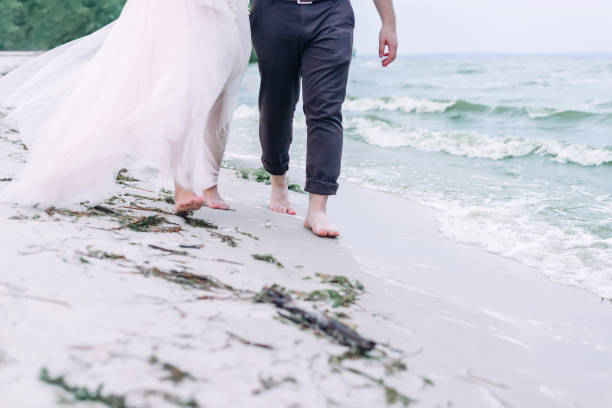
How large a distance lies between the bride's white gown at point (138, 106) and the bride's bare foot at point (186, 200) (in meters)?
0.05

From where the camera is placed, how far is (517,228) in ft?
12.9

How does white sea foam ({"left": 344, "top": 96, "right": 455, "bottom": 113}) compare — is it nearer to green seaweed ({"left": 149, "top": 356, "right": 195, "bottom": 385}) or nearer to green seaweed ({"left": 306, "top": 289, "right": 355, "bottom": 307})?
green seaweed ({"left": 306, "top": 289, "right": 355, "bottom": 307})

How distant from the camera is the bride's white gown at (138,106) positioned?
2.49 meters

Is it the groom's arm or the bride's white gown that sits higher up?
the groom's arm

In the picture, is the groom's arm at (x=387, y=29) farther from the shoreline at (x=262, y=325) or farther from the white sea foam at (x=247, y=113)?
the white sea foam at (x=247, y=113)

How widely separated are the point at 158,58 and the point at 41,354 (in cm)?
161

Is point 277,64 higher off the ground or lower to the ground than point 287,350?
higher

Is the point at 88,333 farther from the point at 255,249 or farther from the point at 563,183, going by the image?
the point at 563,183

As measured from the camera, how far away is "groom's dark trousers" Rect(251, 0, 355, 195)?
2.97 meters

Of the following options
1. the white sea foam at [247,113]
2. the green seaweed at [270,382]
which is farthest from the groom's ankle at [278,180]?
the white sea foam at [247,113]

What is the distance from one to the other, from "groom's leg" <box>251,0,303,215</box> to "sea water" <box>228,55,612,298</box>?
1.03 m

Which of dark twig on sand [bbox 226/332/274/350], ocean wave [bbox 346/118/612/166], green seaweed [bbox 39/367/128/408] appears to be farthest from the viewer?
ocean wave [bbox 346/118/612/166]

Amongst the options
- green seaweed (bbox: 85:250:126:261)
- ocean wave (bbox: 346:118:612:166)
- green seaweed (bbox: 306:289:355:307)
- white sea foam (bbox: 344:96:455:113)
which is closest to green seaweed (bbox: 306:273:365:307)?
green seaweed (bbox: 306:289:355:307)

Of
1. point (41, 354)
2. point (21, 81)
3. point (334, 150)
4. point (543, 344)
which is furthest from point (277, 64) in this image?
point (41, 354)
